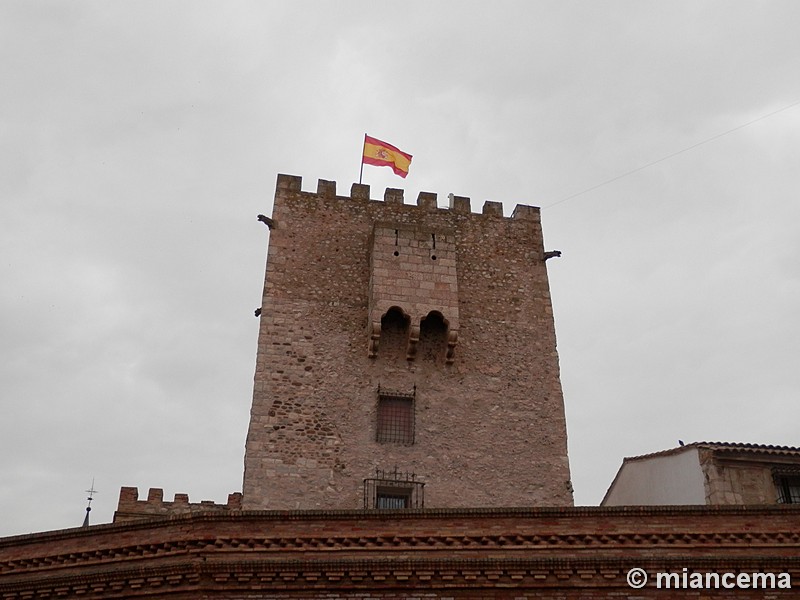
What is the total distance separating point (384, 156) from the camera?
19703 millimetres

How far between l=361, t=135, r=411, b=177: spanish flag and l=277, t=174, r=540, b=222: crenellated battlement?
668 millimetres

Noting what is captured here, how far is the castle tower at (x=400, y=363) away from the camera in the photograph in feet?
51.4

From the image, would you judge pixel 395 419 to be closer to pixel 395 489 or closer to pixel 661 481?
pixel 395 489

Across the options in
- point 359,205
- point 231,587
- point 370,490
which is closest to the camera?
point 231,587

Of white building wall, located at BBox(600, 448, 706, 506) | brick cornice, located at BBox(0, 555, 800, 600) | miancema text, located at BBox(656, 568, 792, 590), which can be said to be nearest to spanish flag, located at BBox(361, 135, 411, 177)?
white building wall, located at BBox(600, 448, 706, 506)

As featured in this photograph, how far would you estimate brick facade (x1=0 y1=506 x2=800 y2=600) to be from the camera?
382 inches

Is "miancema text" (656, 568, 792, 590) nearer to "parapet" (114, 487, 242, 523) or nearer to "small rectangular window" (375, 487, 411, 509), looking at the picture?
"small rectangular window" (375, 487, 411, 509)

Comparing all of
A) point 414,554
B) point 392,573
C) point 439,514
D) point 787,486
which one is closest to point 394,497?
point 439,514

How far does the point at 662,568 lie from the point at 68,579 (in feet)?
23.8

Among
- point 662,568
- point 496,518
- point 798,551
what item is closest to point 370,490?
point 496,518

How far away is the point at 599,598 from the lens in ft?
31.9

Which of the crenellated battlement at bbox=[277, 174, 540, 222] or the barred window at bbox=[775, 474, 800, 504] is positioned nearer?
the barred window at bbox=[775, 474, 800, 504]

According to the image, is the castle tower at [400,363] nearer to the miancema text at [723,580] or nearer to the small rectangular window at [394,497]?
the small rectangular window at [394,497]

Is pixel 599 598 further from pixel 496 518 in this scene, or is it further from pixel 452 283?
pixel 452 283
